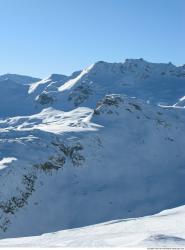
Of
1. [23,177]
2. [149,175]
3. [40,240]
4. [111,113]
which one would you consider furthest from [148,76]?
[40,240]

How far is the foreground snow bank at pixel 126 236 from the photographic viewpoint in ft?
34.0

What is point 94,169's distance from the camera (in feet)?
123

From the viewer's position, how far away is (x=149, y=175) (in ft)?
129

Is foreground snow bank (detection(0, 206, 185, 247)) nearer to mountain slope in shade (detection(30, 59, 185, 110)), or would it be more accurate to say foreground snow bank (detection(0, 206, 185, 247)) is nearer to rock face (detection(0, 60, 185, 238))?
rock face (detection(0, 60, 185, 238))

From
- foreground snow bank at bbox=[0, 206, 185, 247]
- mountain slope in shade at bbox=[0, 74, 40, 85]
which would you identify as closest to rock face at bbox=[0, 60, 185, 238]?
foreground snow bank at bbox=[0, 206, 185, 247]

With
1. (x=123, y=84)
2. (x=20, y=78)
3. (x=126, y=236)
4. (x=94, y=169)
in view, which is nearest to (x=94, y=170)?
(x=94, y=169)

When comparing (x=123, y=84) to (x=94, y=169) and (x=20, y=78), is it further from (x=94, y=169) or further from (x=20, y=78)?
(x=20, y=78)

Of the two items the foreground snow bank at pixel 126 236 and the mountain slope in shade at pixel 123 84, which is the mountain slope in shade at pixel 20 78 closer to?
the mountain slope in shade at pixel 123 84

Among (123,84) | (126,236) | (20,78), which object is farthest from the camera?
(20,78)

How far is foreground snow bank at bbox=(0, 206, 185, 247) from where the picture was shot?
1037 cm

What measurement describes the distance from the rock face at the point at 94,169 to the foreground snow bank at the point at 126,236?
14.6m

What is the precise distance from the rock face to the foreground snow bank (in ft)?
48.1

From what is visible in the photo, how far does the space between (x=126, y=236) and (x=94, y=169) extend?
25.6 metres

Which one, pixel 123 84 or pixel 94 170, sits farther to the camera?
pixel 123 84
